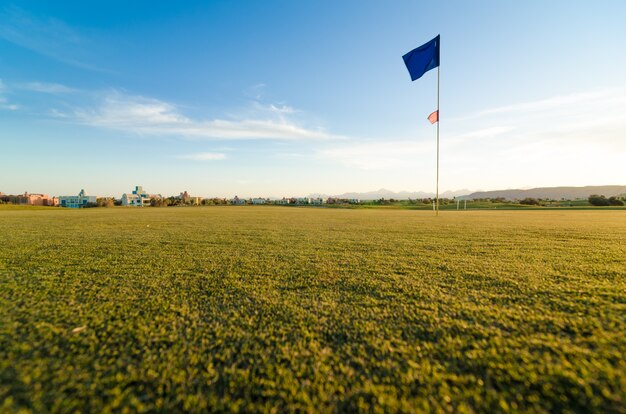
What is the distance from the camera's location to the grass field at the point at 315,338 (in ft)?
3.17

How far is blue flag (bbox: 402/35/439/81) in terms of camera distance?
1133cm

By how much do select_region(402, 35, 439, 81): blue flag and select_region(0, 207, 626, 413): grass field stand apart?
11.4 meters

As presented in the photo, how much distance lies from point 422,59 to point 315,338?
13693 mm

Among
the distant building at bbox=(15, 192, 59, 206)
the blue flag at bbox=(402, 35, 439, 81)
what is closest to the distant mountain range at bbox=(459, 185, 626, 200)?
the blue flag at bbox=(402, 35, 439, 81)

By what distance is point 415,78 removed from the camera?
11.3 metres

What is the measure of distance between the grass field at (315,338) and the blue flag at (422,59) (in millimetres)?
11389

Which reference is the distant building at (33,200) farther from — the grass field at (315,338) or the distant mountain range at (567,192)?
the distant mountain range at (567,192)

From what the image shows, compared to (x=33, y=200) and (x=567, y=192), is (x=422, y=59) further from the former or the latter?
(x=567, y=192)

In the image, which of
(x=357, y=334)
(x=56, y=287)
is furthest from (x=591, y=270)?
(x=56, y=287)

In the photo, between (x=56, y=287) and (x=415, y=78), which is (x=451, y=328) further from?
(x=415, y=78)

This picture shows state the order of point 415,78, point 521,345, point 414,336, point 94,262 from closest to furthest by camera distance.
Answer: point 521,345 → point 414,336 → point 94,262 → point 415,78

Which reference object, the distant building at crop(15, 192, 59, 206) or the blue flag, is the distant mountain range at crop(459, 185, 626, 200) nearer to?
the blue flag

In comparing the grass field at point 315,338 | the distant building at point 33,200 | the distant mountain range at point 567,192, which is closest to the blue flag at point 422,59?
the grass field at point 315,338

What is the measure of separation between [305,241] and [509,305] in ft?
10.8
